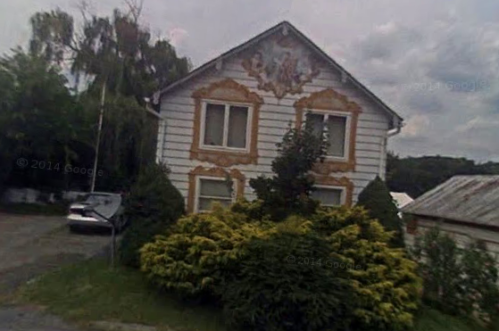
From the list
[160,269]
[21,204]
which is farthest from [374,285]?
[21,204]

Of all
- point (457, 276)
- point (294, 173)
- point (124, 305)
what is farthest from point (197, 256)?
point (457, 276)

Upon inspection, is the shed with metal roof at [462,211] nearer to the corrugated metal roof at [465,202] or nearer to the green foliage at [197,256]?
the corrugated metal roof at [465,202]

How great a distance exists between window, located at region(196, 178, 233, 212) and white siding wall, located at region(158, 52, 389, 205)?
1.37 ft

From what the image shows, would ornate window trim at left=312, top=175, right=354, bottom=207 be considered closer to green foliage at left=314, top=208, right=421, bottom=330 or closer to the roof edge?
the roof edge

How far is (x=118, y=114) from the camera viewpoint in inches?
868

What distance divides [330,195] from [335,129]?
1.83 metres

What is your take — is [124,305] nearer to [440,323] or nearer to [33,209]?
[440,323]

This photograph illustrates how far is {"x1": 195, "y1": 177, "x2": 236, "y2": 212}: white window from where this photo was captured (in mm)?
12109

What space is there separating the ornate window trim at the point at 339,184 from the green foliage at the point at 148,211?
3.84 metres

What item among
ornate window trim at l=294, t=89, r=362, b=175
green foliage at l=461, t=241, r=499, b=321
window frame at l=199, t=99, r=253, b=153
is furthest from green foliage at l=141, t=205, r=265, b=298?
ornate window trim at l=294, t=89, r=362, b=175

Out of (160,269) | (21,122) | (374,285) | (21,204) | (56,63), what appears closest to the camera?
(374,285)

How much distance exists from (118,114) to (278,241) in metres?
16.5

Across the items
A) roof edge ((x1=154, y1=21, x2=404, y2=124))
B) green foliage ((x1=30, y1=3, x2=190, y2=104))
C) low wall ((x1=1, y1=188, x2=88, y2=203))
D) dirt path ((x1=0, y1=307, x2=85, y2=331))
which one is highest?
green foliage ((x1=30, y1=3, x2=190, y2=104))

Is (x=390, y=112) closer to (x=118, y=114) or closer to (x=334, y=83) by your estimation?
(x=334, y=83)
